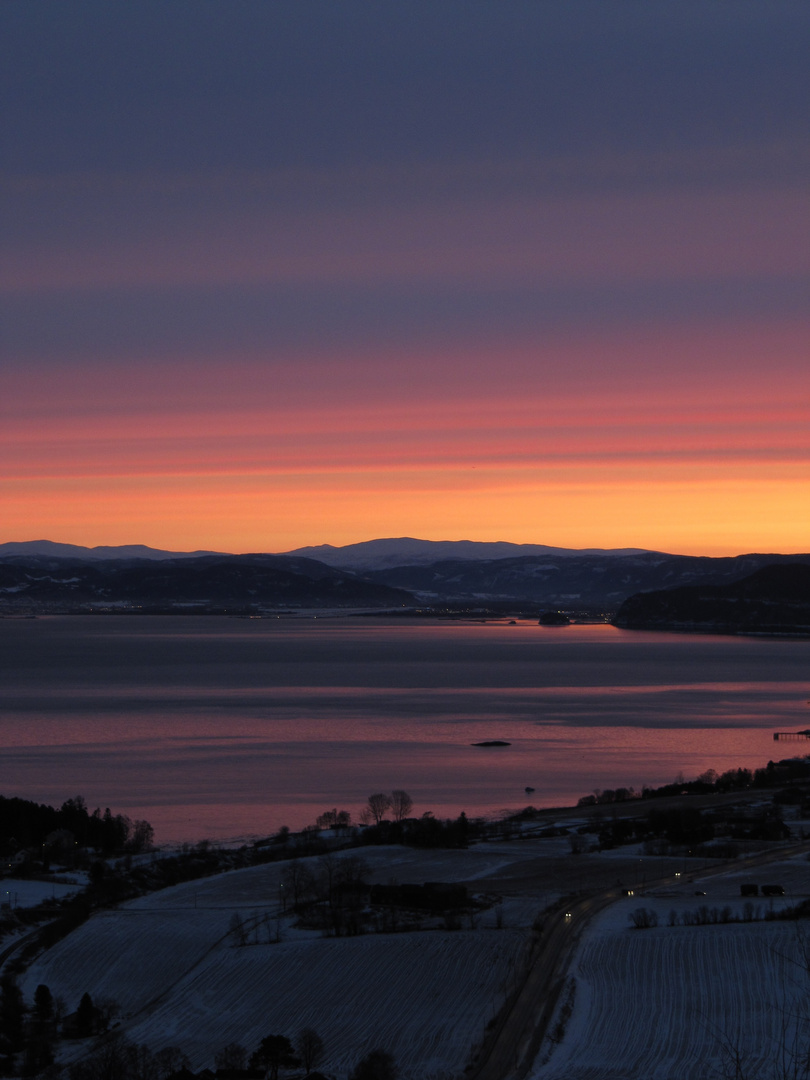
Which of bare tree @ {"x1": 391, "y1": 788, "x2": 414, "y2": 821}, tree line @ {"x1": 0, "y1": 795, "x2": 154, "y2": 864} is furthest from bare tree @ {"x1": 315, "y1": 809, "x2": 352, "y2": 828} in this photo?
tree line @ {"x1": 0, "y1": 795, "x2": 154, "y2": 864}

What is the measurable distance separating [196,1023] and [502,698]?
126 feet

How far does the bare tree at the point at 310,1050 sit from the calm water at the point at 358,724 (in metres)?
11.3

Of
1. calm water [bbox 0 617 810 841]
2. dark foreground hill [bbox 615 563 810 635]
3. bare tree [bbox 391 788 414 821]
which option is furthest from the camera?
dark foreground hill [bbox 615 563 810 635]

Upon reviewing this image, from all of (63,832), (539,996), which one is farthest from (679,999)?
(63,832)

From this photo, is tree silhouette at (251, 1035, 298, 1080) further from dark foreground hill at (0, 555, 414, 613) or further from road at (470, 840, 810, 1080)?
dark foreground hill at (0, 555, 414, 613)

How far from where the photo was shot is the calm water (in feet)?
91.0

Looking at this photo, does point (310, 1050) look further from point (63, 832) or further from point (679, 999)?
point (63, 832)

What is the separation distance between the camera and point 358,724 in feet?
133

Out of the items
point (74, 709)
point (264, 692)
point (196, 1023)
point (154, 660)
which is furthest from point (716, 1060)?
point (154, 660)

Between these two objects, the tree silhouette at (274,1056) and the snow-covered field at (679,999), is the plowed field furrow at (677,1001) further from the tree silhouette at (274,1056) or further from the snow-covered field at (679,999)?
the tree silhouette at (274,1056)

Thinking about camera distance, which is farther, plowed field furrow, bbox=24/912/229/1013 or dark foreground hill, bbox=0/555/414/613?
dark foreground hill, bbox=0/555/414/613

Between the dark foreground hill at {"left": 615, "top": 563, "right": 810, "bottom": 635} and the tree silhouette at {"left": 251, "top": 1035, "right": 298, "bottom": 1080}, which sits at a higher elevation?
the dark foreground hill at {"left": 615, "top": 563, "right": 810, "bottom": 635}

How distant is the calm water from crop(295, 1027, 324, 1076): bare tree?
1131 cm

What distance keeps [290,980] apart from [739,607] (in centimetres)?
10468
